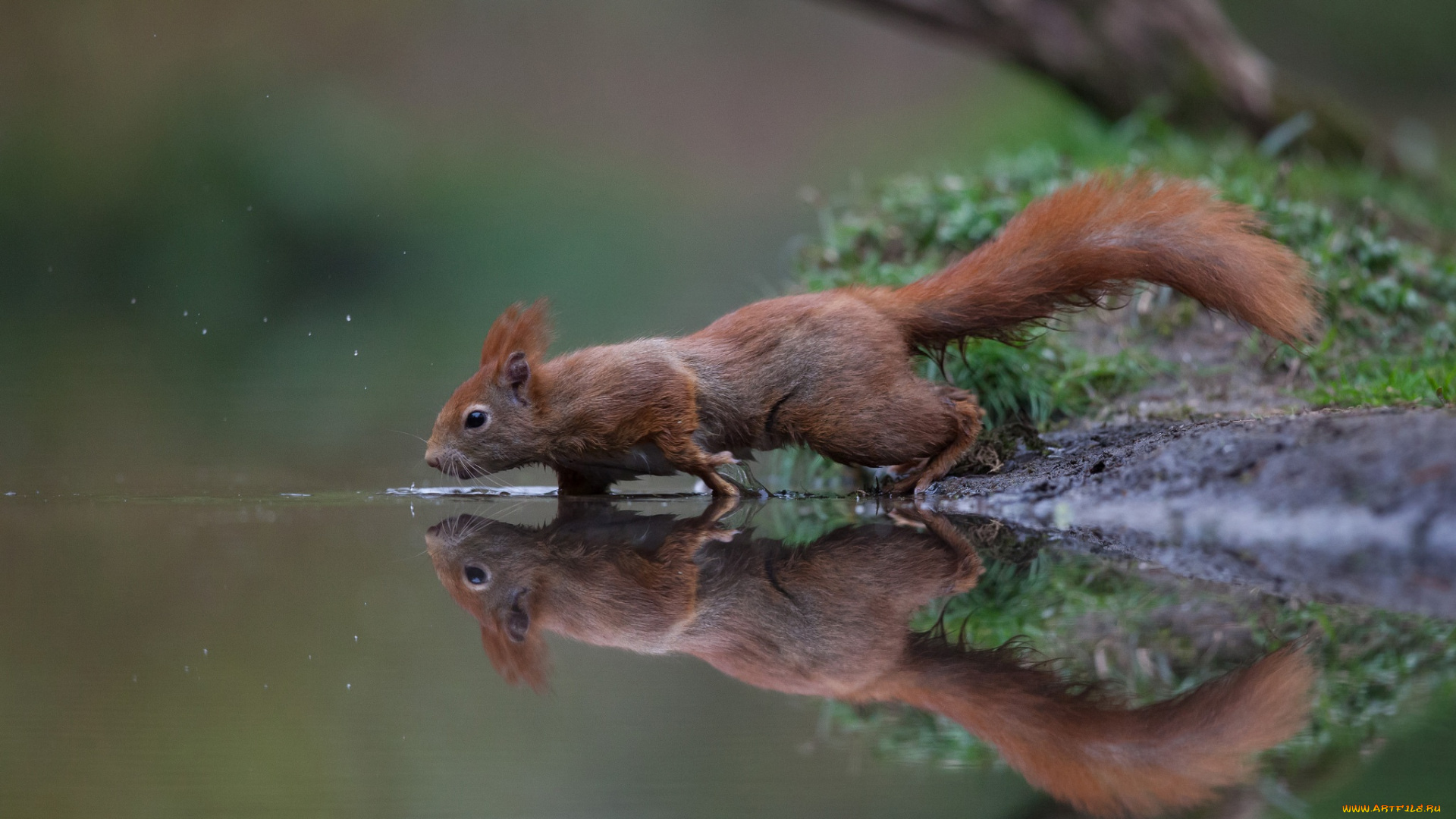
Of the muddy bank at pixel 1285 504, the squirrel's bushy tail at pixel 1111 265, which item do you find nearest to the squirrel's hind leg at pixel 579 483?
the squirrel's bushy tail at pixel 1111 265

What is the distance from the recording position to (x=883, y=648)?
2531 mm

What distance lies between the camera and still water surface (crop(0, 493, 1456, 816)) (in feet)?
6.40

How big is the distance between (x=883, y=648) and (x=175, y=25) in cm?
1493

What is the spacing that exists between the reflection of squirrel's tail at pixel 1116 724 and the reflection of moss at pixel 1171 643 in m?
0.04

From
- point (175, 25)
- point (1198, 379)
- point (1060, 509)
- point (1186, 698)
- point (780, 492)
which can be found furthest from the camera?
point (175, 25)

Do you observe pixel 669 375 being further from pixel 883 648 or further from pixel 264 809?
pixel 264 809

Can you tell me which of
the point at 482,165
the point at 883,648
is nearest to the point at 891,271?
the point at 883,648

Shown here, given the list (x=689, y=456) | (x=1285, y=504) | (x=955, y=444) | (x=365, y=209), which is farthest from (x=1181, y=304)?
(x=365, y=209)

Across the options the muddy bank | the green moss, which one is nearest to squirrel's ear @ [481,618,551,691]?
the muddy bank

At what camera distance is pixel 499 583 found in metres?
3.27

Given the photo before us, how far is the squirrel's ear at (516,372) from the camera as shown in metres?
4.66

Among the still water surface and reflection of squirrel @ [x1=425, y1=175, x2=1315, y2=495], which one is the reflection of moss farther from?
reflection of squirrel @ [x1=425, y1=175, x2=1315, y2=495]

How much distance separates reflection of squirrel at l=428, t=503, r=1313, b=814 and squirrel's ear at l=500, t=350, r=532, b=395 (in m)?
0.67

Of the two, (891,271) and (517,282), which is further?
(517,282)
